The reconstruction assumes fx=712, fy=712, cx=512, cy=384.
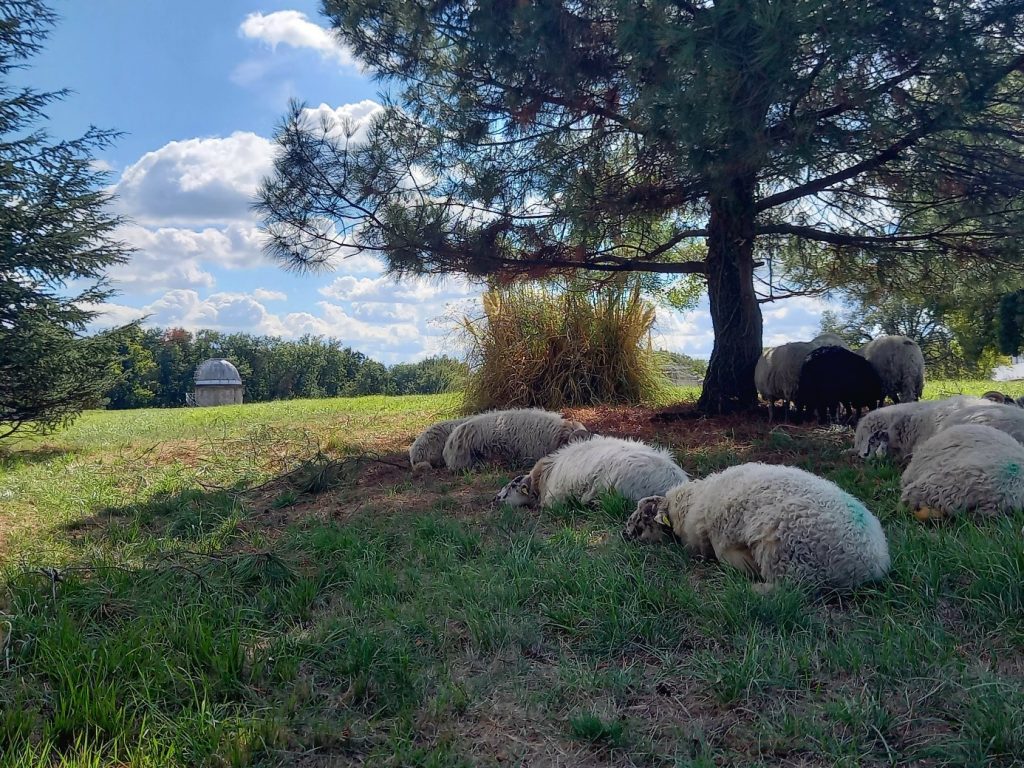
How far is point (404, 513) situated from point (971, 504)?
374 centimetres

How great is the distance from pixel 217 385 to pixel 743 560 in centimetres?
3403

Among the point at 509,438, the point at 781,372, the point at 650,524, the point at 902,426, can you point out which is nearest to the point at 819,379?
the point at 781,372

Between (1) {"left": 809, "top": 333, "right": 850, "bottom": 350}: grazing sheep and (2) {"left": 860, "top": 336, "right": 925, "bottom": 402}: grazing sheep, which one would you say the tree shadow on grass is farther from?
(2) {"left": 860, "top": 336, "right": 925, "bottom": 402}: grazing sheep

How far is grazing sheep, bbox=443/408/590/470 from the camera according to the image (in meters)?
7.23

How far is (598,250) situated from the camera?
9109 mm

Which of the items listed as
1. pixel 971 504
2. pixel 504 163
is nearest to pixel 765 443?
pixel 971 504

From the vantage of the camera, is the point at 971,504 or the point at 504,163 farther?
the point at 504,163

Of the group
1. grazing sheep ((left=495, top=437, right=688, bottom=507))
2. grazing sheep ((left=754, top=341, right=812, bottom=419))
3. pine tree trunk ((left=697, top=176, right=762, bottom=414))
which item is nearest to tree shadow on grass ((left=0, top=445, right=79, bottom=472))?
grazing sheep ((left=495, top=437, right=688, bottom=507))

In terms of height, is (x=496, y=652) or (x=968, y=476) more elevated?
(x=968, y=476)

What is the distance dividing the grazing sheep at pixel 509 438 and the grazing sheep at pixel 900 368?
4.61m

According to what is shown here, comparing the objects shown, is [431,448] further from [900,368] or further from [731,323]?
[900,368]

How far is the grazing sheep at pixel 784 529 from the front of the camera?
3326 mm

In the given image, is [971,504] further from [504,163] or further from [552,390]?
[552,390]

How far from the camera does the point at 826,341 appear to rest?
30.6 feet
